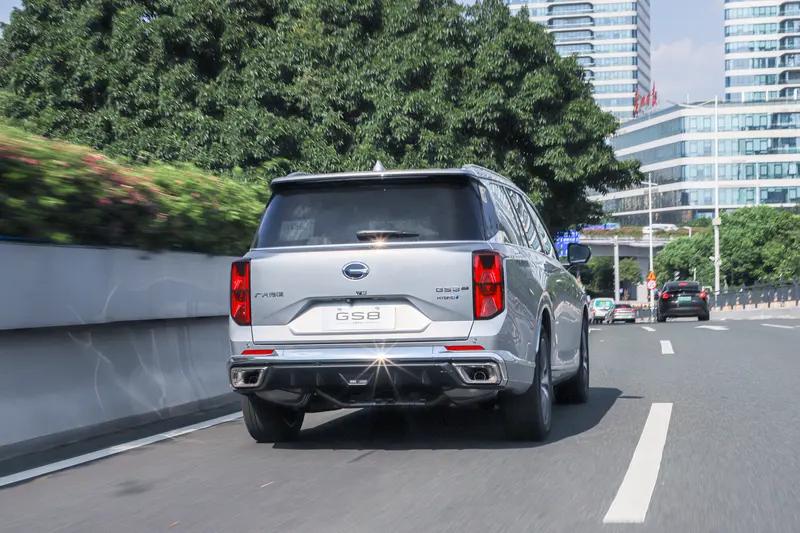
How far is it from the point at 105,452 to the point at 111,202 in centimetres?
197

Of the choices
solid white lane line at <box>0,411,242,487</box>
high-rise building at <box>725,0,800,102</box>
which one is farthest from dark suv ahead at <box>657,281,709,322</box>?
high-rise building at <box>725,0,800,102</box>

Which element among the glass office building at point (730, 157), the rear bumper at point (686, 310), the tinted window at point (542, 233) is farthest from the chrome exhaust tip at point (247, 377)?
the glass office building at point (730, 157)

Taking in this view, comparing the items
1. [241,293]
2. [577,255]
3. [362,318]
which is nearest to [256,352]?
[241,293]

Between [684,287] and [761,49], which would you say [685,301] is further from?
[761,49]

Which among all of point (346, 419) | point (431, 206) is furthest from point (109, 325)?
point (431, 206)

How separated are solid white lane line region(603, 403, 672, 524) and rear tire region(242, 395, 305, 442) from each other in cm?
233

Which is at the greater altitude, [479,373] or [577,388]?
[479,373]

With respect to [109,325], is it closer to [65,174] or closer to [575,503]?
[65,174]

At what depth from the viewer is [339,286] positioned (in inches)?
256

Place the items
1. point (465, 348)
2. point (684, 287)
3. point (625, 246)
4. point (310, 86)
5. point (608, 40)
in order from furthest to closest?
point (608, 40) < point (625, 246) < point (684, 287) < point (310, 86) < point (465, 348)

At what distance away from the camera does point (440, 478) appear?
19.2 ft

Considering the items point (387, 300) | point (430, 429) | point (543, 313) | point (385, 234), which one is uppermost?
point (385, 234)

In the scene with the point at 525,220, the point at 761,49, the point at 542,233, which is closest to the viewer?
the point at 525,220

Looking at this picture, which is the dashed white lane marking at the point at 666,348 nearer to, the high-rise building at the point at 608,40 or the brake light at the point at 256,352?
the brake light at the point at 256,352
